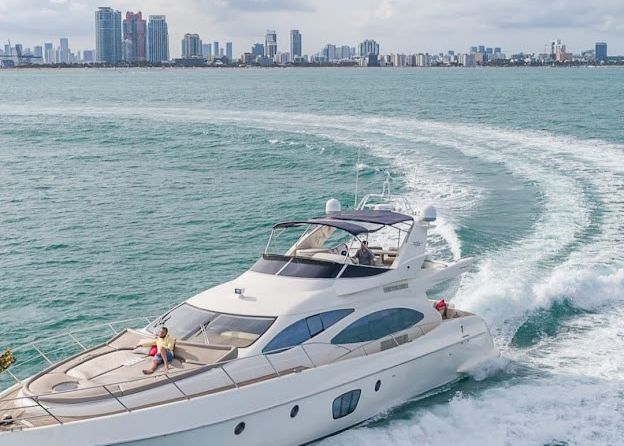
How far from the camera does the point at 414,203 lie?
31.6 metres

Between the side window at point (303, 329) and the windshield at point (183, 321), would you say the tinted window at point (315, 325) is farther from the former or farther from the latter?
the windshield at point (183, 321)

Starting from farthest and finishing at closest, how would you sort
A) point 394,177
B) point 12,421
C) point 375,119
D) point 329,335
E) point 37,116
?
point 37,116 → point 375,119 → point 394,177 → point 329,335 → point 12,421

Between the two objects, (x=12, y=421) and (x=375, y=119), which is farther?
(x=375, y=119)

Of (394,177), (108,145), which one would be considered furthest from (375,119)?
(394,177)

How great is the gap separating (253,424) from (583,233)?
52.0 feet

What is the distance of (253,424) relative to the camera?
44.2ft

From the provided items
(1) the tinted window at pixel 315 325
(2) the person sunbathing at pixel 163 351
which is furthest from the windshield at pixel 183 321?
(1) the tinted window at pixel 315 325

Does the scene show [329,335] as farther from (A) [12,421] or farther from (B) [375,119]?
(B) [375,119]

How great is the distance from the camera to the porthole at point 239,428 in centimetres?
1334

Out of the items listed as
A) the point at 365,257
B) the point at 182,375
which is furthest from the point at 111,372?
the point at 365,257

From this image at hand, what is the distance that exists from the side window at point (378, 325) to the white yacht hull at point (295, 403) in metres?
0.42

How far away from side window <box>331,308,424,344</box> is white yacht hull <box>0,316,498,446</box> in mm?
422

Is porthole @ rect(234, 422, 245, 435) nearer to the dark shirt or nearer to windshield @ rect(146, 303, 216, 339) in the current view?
windshield @ rect(146, 303, 216, 339)

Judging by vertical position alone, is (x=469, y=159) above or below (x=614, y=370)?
above
